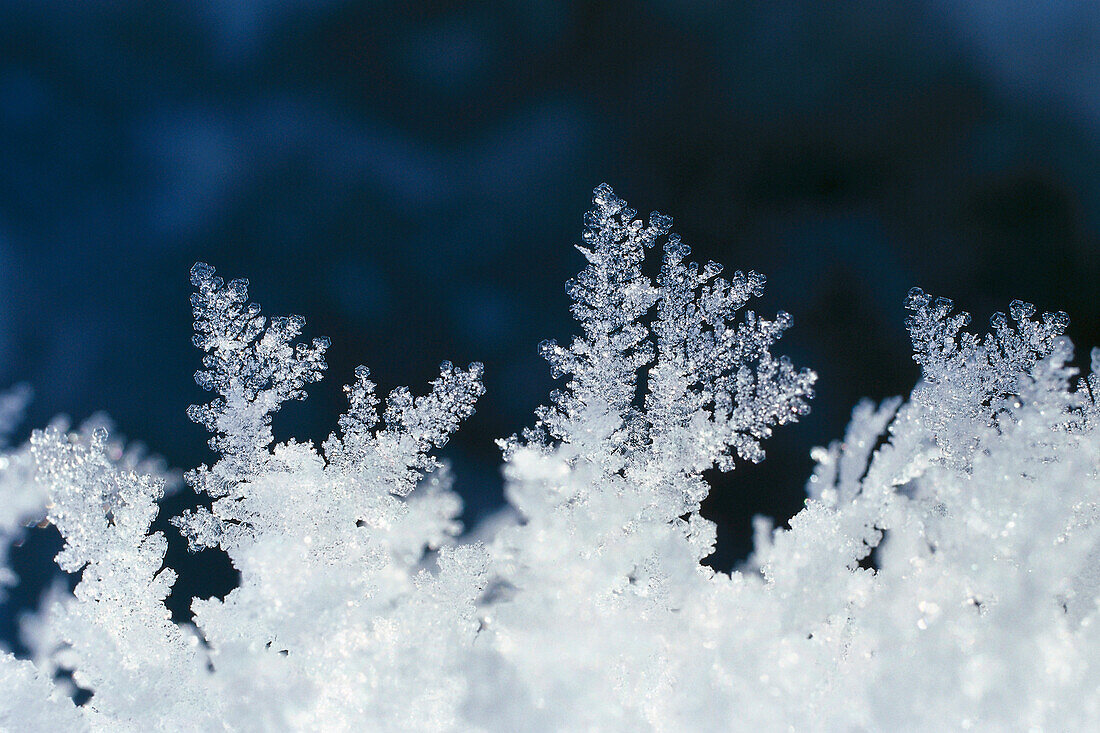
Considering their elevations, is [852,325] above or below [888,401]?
above

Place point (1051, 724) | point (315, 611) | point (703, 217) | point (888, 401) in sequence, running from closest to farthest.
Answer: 1. point (1051, 724)
2. point (315, 611)
3. point (888, 401)
4. point (703, 217)

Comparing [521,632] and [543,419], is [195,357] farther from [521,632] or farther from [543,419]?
[521,632]

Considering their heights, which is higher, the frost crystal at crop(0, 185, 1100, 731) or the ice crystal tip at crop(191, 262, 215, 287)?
the ice crystal tip at crop(191, 262, 215, 287)

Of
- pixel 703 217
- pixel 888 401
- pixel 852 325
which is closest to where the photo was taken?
pixel 888 401

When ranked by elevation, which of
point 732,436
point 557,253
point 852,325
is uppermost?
point 557,253

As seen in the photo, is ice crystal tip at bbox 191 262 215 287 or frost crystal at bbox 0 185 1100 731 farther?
ice crystal tip at bbox 191 262 215 287

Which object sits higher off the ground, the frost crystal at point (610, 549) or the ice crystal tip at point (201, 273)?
the ice crystal tip at point (201, 273)

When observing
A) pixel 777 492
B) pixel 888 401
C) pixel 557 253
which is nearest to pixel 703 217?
pixel 557 253

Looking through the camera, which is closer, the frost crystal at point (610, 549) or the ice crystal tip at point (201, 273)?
the frost crystal at point (610, 549)
